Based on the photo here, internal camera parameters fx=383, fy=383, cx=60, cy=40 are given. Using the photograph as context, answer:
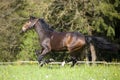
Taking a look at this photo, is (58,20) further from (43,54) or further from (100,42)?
(43,54)

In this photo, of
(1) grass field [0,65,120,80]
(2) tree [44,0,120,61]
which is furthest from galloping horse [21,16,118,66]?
(2) tree [44,0,120,61]

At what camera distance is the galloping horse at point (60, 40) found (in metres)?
15.7

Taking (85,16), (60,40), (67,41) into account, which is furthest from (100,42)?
(85,16)

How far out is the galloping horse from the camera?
1573 centimetres

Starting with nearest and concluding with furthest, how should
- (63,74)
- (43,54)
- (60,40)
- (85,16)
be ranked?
(63,74), (43,54), (60,40), (85,16)

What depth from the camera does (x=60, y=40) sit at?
16.0 meters

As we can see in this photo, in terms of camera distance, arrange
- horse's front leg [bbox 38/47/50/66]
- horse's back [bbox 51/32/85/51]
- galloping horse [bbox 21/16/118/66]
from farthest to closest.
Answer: horse's back [bbox 51/32/85/51] → galloping horse [bbox 21/16/118/66] → horse's front leg [bbox 38/47/50/66]

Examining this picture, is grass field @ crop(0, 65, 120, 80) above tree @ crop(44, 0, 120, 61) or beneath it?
above

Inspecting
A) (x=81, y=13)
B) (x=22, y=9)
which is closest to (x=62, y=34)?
(x=81, y=13)

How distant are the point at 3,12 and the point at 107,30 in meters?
8.58

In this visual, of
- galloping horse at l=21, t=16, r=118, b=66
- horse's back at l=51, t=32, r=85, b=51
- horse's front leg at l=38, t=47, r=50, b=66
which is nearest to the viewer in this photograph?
horse's front leg at l=38, t=47, r=50, b=66

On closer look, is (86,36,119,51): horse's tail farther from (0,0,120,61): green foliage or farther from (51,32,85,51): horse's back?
(0,0,120,61): green foliage

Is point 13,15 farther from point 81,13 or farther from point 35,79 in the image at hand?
point 35,79

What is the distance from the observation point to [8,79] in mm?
8844
